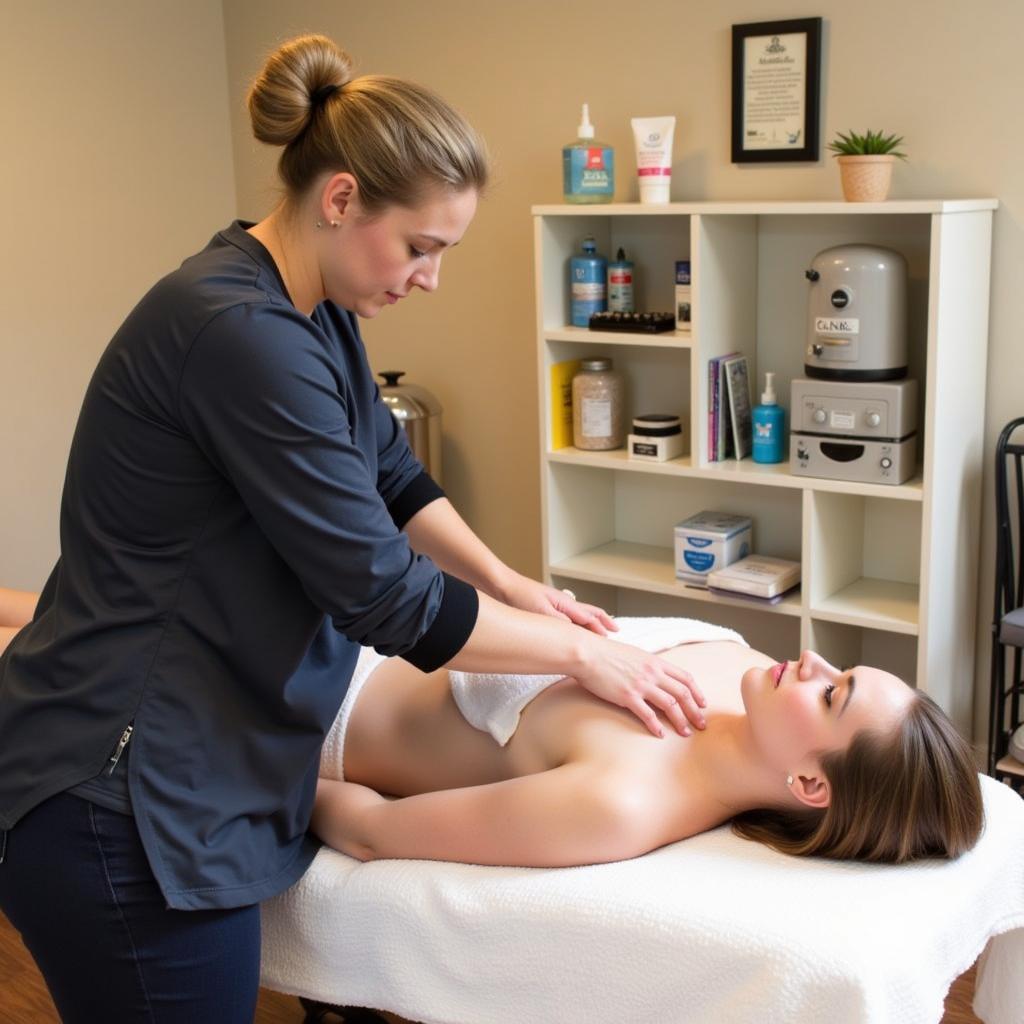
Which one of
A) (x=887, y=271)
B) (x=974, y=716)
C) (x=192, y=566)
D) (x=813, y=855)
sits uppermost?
(x=887, y=271)

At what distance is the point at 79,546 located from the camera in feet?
4.41

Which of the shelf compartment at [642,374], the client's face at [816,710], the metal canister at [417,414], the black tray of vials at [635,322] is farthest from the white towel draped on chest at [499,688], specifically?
the metal canister at [417,414]

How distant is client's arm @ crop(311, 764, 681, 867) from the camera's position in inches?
59.9

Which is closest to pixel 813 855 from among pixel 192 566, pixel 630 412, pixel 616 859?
pixel 616 859

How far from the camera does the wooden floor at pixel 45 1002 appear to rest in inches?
84.4

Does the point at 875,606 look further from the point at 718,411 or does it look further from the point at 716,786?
the point at 716,786

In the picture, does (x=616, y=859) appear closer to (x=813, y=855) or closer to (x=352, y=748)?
(x=813, y=855)

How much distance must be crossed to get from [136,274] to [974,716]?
2.44m

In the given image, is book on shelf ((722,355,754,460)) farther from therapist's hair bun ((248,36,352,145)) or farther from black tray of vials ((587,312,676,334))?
therapist's hair bun ((248,36,352,145))

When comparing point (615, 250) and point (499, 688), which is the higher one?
point (615, 250)

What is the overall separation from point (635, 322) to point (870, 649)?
92cm

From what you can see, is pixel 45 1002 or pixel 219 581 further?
pixel 45 1002

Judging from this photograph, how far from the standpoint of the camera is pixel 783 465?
2840 mm

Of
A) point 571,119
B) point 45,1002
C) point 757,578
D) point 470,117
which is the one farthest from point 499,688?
point 470,117
